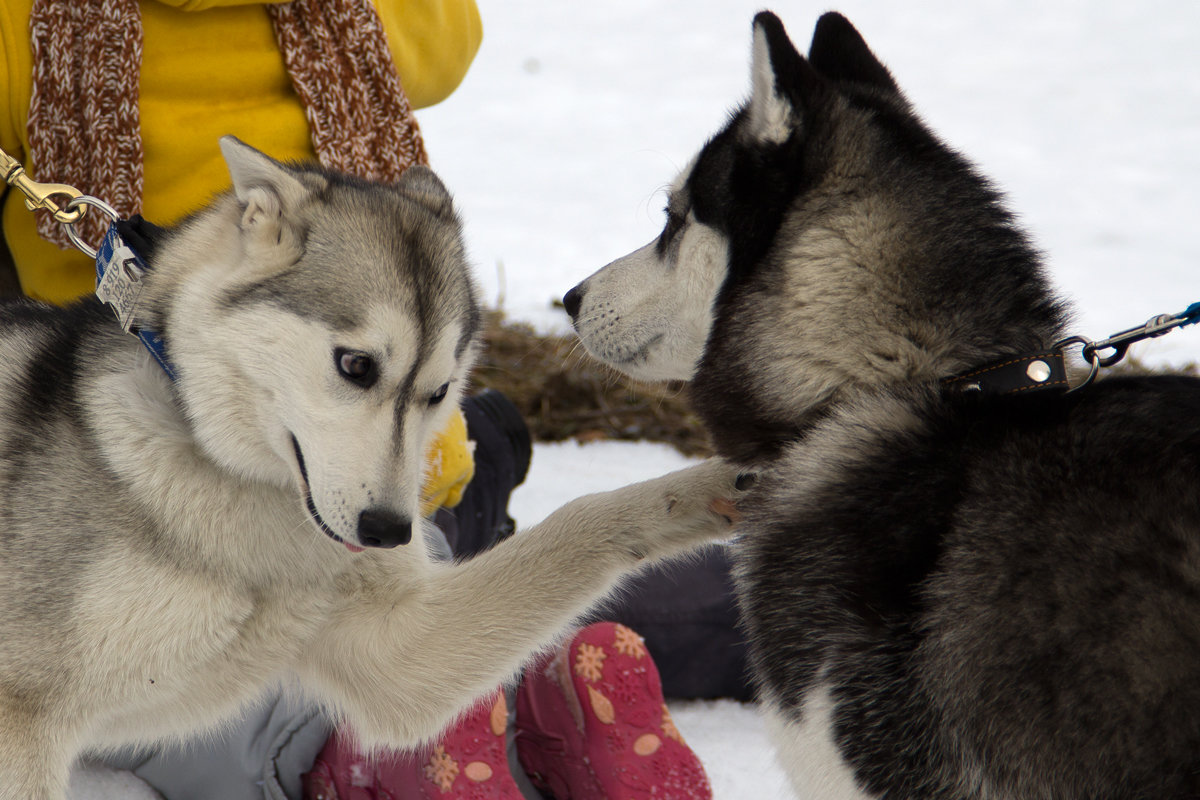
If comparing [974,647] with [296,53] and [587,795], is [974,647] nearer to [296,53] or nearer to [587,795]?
[587,795]

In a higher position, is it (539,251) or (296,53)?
(296,53)

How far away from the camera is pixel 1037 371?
129cm

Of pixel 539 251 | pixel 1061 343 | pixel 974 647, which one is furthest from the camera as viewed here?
pixel 539 251

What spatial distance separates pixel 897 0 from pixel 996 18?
783 millimetres

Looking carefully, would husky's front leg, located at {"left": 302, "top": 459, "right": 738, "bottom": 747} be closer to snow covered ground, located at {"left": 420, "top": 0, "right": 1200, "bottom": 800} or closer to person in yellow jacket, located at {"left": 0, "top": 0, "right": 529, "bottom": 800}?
person in yellow jacket, located at {"left": 0, "top": 0, "right": 529, "bottom": 800}

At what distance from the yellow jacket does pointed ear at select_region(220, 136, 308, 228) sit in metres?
0.45

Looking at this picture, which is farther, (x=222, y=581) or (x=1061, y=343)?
(x=222, y=581)

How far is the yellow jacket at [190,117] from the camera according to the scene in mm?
1935

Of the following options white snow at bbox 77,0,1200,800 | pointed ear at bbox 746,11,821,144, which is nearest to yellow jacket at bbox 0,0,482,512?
pointed ear at bbox 746,11,821,144

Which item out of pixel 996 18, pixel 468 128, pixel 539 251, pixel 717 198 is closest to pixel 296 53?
pixel 717 198

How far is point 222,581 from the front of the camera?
1.49 metres

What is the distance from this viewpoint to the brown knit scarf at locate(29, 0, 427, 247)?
1.82m

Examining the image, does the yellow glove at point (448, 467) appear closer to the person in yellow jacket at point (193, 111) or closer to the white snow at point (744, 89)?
the person in yellow jacket at point (193, 111)

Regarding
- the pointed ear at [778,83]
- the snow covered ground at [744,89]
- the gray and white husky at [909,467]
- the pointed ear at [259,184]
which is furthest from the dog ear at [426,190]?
the snow covered ground at [744,89]
